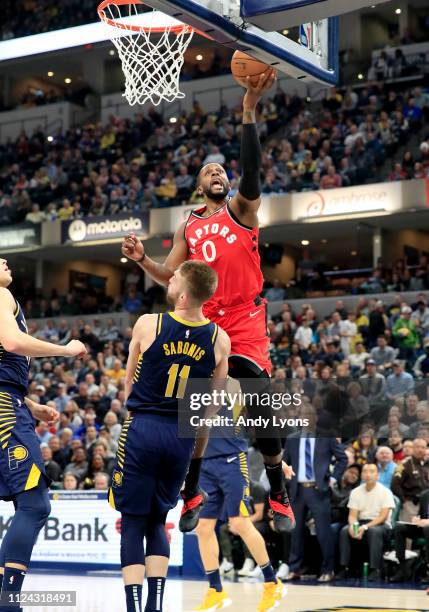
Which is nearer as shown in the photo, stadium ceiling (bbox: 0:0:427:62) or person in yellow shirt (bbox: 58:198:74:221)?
stadium ceiling (bbox: 0:0:427:62)

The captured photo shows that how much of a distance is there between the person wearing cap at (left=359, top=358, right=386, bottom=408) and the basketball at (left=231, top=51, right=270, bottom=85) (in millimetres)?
8601

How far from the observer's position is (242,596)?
33.2ft

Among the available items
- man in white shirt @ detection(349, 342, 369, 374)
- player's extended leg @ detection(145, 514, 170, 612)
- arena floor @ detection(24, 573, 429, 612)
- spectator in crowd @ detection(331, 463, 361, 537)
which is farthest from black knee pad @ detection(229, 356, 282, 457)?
man in white shirt @ detection(349, 342, 369, 374)

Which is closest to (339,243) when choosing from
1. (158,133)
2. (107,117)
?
(158,133)

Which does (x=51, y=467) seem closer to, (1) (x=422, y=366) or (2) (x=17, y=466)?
(1) (x=422, y=366)

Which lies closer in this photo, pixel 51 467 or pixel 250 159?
pixel 250 159

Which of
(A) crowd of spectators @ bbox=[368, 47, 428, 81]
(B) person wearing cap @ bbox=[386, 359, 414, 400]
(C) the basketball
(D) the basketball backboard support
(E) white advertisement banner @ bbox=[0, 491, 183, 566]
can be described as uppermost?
(A) crowd of spectators @ bbox=[368, 47, 428, 81]

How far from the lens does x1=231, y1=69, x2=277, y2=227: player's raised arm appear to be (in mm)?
6562

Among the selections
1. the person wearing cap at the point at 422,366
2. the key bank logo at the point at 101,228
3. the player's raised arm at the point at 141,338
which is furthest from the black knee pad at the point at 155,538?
the key bank logo at the point at 101,228

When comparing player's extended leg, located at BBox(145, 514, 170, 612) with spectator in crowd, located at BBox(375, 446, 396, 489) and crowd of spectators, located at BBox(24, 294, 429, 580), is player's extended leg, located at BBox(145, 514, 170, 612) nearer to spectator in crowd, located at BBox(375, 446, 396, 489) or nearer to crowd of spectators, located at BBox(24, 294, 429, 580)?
crowd of spectators, located at BBox(24, 294, 429, 580)

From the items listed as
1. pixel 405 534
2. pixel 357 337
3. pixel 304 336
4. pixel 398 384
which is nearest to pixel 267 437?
pixel 405 534

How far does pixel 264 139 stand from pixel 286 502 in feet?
70.6

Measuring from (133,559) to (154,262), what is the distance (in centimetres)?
224

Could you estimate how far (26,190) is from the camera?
1187 inches
